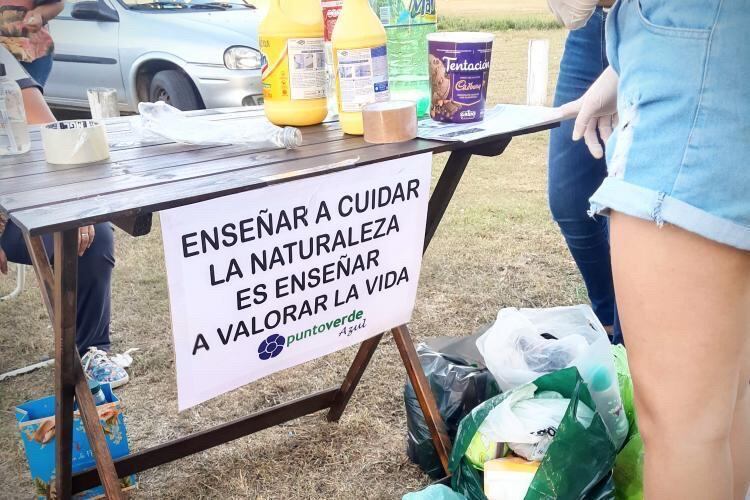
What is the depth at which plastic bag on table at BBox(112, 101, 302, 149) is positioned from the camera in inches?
54.1

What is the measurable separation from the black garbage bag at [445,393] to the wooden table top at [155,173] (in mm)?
675

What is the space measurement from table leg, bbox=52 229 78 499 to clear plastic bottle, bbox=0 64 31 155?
1.09ft

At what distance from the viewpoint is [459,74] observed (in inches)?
55.1

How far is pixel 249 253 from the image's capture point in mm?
1271

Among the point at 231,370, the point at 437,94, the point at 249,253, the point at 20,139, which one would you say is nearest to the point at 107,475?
the point at 231,370

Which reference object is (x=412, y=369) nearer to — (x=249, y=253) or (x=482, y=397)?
(x=482, y=397)

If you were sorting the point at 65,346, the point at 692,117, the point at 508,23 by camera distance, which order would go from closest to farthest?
the point at 692,117 < the point at 65,346 < the point at 508,23

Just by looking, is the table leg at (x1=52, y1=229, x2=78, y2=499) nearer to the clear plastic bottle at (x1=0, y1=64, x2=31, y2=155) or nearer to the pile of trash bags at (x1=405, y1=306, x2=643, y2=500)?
the clear plastic bottle at (x1=0, y1=64, x2=31, y2=155)

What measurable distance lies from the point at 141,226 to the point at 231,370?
40 cm

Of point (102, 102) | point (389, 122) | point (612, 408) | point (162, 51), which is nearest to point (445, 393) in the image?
point (612, 408)

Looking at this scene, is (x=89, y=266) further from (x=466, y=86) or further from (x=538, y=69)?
(x=538, y=69)

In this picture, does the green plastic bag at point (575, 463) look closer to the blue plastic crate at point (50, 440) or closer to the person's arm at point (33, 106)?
the blue plastic crate at point (50, 440)

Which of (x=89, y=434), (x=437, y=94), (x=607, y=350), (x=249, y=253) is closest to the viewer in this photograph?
(x=249, y=253)

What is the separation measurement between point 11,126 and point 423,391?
1.09 m
